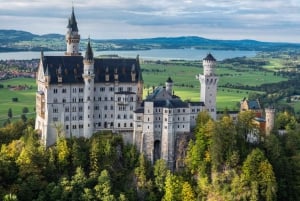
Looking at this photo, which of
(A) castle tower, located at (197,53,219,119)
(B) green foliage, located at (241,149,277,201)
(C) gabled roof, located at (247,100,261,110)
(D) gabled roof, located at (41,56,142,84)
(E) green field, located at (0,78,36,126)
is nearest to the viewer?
(B) green foliage, located at (241,149,277,201)

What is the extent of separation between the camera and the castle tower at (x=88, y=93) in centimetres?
9300

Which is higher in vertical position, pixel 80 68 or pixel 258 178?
pixel 80 68

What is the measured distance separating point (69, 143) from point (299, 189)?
1622 inches

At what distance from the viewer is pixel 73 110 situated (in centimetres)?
9419

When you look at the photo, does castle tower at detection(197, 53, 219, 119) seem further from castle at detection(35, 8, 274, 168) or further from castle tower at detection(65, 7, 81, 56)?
castle tower at detection(65, 7, 81, 56)

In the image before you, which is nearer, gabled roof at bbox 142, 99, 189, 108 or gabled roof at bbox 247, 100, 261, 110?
gabled roof at bbox 142, 99, 189, 108

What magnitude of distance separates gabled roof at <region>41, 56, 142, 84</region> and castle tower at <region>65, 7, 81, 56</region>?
605 cm

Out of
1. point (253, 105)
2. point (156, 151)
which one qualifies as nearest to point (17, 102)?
point (156, 151)

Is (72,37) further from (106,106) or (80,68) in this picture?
(106,106)

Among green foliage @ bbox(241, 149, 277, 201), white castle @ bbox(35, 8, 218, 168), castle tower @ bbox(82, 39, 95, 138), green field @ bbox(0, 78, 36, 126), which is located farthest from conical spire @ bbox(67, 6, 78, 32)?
green field @ bbox(0, 78, 36, 126)

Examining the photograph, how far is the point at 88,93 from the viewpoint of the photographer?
94.1 meters

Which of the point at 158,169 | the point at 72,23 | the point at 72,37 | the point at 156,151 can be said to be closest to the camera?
the point at 158,169

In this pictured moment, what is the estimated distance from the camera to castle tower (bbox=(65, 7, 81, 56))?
10119 centimetres

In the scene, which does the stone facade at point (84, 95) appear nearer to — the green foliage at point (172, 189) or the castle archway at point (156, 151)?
the castle archway at point (156, 151)
